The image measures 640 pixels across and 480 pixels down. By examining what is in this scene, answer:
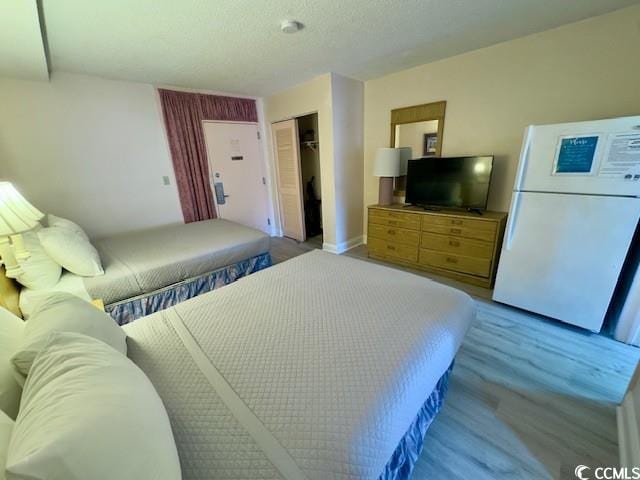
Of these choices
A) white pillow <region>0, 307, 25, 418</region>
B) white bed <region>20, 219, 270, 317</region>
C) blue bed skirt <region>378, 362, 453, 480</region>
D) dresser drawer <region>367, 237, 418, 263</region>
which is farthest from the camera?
dresser drawer <region>367, 237, 418, 263</region>

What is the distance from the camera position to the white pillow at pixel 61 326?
2.51ft

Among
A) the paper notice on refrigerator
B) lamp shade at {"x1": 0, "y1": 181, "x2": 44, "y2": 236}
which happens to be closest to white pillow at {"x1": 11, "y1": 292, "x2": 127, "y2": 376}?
lamp shade at {"x1": 0, "y1": 181, "x2": 44, "y2": 236}

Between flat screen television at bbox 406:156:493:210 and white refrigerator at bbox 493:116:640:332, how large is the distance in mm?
575

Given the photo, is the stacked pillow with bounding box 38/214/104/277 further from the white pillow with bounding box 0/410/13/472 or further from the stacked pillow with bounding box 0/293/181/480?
the white pillow with bounding box 0/410/13/472

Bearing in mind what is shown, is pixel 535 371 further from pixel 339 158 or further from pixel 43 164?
pixel 43 164

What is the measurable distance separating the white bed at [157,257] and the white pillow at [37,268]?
5 cm

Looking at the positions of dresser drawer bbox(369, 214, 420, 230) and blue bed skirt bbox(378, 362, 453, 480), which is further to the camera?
dresser drawer bbox(369, 214, 420, 230)

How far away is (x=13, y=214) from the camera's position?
126 cm

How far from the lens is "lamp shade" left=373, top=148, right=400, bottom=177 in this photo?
317 centimetres

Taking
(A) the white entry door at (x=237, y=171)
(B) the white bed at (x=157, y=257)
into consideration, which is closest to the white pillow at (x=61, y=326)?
(B) the white bed at (x=157, y=257)

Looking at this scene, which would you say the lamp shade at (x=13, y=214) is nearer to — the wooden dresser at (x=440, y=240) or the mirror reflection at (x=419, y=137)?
the wooden dresser at (x=440, y=240)

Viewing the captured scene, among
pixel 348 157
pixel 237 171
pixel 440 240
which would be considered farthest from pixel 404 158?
pixel 237 171

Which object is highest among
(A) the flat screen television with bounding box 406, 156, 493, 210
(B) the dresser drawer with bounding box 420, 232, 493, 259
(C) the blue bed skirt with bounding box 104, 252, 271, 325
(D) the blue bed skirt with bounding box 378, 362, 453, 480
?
(A) the flat screen television with bounding box 406, 156, 493, 210

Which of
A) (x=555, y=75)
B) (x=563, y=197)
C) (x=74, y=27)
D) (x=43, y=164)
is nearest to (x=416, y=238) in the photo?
(x=563, y=197)
